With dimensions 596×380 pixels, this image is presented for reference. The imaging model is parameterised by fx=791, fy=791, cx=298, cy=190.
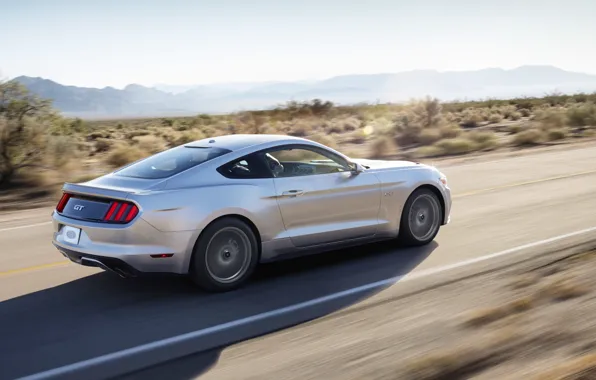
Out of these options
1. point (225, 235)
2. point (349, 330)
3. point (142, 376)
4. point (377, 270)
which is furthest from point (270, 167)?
point (142, 376)

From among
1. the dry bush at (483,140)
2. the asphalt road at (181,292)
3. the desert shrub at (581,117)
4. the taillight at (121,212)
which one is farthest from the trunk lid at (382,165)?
the desert shrub at (581,117)

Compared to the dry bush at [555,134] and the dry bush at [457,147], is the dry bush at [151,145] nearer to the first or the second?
the dry bush at [457,147]

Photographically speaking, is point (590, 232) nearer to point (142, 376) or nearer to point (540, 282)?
point (540, 282)

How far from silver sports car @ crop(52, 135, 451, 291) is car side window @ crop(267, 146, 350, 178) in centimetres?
1

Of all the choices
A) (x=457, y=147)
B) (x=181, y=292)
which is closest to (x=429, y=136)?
(x=457, y=147)

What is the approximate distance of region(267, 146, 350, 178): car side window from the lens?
8.05 meters

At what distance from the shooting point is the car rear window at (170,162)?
745 centimetres

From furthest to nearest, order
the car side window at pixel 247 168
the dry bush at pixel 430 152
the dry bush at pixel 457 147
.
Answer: the dry bush at pixel 457 147, the dry bush at pixel 430 152, the car side window at pixel 247 168

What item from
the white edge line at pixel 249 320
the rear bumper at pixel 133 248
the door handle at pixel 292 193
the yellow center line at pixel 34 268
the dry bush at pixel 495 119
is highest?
the dry bush at pixel 495 119

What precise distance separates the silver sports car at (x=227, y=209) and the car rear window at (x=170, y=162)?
0.01m

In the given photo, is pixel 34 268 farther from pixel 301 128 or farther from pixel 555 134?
pixel 301 128

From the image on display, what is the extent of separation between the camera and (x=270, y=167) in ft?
26.0

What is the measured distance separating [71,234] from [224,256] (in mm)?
1407

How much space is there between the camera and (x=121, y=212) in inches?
272
